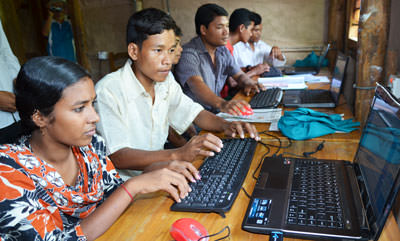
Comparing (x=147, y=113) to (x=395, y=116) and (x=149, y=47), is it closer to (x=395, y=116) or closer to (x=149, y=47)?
(x=149, y=47)

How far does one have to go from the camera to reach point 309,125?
1.31m

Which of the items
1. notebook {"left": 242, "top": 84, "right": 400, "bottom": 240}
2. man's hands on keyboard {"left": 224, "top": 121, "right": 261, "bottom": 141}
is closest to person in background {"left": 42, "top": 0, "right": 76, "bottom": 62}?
man's hands on keyboard {"left": 224, "top": 121, "right": 261, "bottom": 141}

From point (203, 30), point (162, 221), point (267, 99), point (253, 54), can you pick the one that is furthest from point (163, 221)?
point (253, 54)

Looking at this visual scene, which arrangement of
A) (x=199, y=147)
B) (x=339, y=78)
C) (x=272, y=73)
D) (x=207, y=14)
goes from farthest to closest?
(x=272, y=73) < (x=207, y=14) < (x=339, y=78) < (x=199, y=147)

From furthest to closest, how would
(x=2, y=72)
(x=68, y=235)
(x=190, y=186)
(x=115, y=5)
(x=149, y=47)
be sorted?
(x=115, y=5)
(x=2, y=72)
(x=149, y=47)
(x=190, y=186)
(x=68, y=235)

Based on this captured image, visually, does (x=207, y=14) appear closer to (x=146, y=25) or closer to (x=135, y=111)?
(x=146, y=25)

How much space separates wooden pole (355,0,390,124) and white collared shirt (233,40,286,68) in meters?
1.94

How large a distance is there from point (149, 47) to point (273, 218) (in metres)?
0.98

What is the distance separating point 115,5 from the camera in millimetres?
4430

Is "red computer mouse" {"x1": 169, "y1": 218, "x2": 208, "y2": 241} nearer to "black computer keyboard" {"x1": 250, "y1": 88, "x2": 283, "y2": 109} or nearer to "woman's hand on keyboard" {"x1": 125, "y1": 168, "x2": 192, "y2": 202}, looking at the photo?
"woman's hand on keyboard" {"x1": 125, "y1": 168, "x2": 192, "y2": 202}

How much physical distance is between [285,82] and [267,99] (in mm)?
606

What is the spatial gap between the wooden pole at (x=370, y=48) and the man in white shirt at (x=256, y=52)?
185cm

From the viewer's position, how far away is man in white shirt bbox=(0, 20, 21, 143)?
1587mm

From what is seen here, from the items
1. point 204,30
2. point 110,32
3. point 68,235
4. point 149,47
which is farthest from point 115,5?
point 68,235
